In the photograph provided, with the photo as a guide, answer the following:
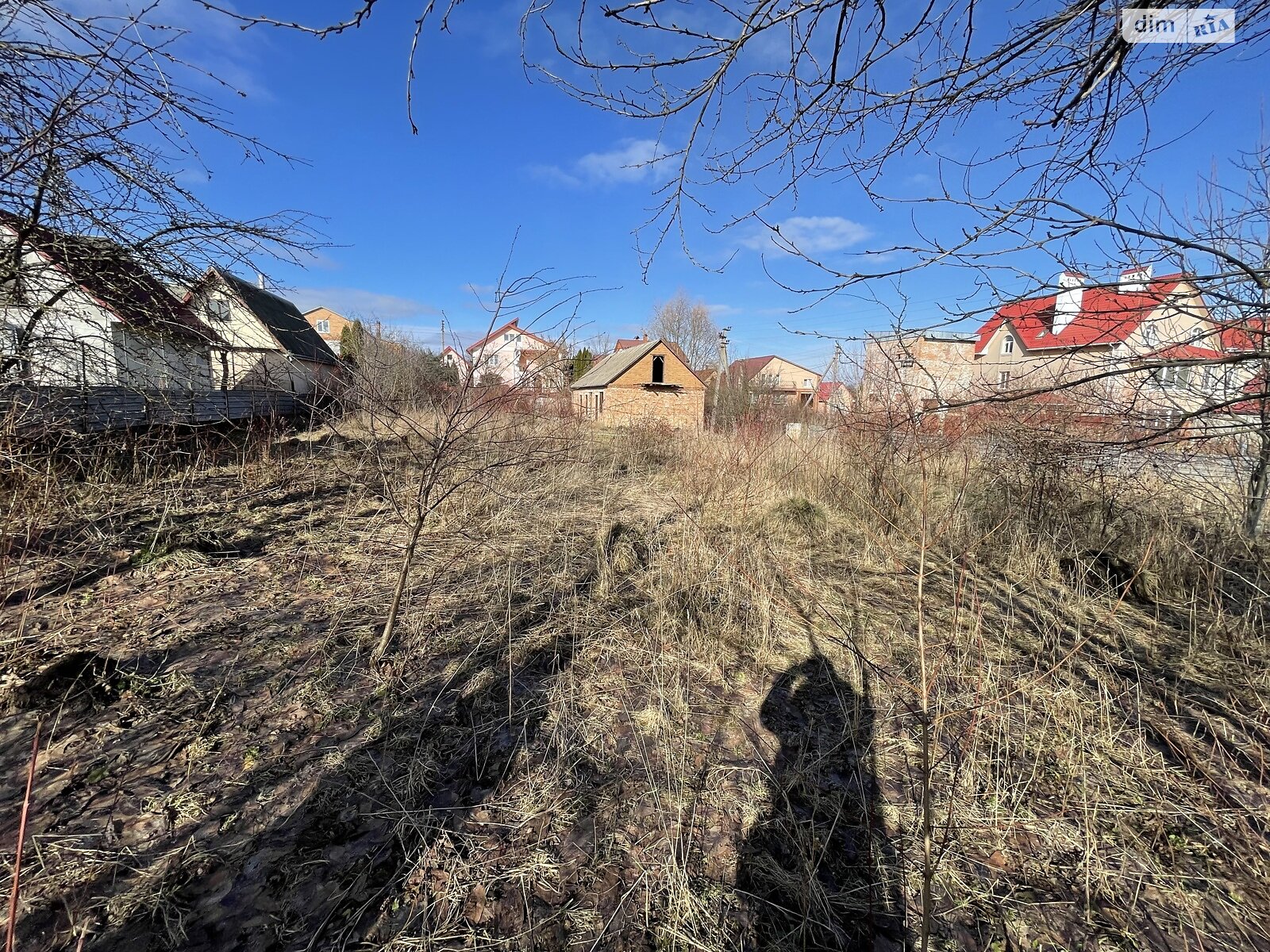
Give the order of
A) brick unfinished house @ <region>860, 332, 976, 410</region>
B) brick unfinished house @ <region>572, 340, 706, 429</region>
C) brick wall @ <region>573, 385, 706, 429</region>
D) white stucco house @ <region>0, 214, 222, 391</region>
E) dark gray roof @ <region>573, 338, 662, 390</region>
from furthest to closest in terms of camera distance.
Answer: dark gray roof @ <region>573, 338, 662, 390</region>
brick unfinished house @ <region>572, 340, 706, 429</region>
brick wall @ <region>573, 385, 706, 429</region>
white stucco house @ <region>0, 214, 222, 391</region>
brick unfinished house @ <region>860, 332, 976, 410</region>

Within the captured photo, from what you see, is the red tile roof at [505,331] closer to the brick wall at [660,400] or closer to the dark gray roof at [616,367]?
the brick wall at [660,400]

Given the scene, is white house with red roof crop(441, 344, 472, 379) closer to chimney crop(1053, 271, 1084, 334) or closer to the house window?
the house window

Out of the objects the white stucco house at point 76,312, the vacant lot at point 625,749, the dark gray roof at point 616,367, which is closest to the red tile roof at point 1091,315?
the vacant lot at point 625,749

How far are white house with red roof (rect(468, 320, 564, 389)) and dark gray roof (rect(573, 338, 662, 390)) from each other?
19599 millimetres

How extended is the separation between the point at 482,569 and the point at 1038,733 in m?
4.07

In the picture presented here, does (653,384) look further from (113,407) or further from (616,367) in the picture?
(113,407)

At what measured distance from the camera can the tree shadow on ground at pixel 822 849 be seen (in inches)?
65.2

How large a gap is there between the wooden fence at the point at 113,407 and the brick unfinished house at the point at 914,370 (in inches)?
107

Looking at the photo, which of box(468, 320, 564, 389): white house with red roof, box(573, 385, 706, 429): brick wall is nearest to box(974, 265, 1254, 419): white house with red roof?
box(468, 320, 564, 389): white house with red roof

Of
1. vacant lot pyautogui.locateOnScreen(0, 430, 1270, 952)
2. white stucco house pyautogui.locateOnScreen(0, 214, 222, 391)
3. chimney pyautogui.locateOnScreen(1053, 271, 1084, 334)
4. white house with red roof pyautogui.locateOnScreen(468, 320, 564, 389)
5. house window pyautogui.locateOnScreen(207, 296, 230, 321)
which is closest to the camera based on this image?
vacant lot pyautogui.locateOnScreen(0, 430, 1270, 952)

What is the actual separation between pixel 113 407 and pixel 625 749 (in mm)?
8593

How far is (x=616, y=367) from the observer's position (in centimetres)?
2472

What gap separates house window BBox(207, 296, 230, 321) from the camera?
12.9 feet

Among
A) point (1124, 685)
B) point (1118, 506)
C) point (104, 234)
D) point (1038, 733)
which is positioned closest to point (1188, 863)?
point (1038, 733)
